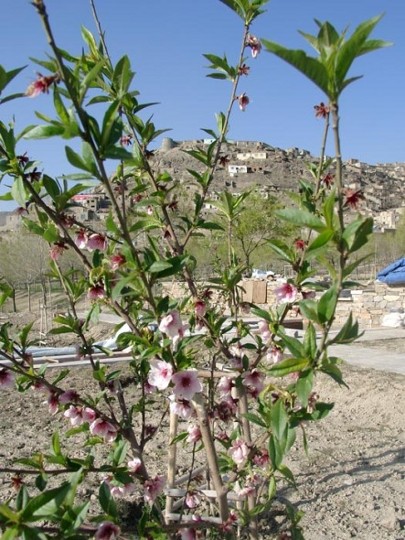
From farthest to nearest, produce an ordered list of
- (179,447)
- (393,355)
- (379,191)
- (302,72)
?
(379,191)
(393,355)
(179,447)
(302,72)

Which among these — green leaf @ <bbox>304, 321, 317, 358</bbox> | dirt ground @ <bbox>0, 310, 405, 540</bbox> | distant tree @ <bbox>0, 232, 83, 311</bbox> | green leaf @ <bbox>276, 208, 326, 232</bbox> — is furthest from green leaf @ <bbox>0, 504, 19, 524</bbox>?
distant tree @ <bbox>0, 232, 83, 311</bbox>

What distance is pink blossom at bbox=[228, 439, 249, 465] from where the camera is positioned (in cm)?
207

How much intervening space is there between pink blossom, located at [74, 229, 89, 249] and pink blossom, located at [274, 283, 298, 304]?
2.03 feet

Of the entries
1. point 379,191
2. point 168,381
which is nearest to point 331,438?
point 168,381

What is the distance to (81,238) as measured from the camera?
6.16 ft

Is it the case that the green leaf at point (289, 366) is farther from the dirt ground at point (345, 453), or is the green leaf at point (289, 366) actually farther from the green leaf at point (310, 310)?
the dirt ground at point (345, 453)

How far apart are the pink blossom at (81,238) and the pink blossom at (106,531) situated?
81cm

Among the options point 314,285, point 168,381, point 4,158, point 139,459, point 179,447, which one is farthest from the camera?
point 179,447

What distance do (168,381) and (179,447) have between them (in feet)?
13.1

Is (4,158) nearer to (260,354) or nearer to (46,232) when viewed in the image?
(46,232)

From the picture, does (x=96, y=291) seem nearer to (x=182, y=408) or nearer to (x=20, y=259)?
(x=182, y=408)

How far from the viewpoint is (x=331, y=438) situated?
19.1ft

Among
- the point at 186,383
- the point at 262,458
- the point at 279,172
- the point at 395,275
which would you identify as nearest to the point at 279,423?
the point at 186,383

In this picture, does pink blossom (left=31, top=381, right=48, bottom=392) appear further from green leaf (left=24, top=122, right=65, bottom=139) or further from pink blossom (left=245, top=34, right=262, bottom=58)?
pink blossom (left=245, top=34, right=262, bottom=58)
